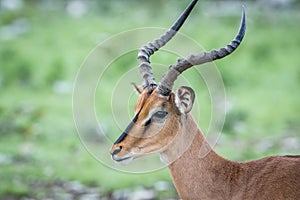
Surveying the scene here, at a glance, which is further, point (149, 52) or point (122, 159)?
point (149, 52)

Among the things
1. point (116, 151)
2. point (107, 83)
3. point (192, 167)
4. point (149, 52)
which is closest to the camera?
point (116, 151)

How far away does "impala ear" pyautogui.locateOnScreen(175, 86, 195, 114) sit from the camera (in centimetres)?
576

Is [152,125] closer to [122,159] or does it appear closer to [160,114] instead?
[160,114]

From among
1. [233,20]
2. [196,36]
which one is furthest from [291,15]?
[196,36]

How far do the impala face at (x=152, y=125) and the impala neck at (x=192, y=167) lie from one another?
8 cm

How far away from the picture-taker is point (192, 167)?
5898mm

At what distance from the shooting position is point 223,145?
1022 centimetres

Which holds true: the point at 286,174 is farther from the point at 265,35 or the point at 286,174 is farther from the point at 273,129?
the point at 265,35

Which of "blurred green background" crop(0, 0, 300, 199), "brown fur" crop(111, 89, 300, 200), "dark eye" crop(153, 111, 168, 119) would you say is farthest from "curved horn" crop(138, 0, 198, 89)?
"blurred green background" crop(0, 0, 300, 199)

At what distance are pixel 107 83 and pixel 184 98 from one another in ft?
23.6

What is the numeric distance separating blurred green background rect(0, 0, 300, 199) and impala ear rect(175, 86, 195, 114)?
2698 millimetres

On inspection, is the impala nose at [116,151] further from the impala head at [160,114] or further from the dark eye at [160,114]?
the dark eye at [160,114]

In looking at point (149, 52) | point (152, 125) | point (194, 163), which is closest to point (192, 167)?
point (194, 163)

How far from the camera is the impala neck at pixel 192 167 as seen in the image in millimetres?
5875
